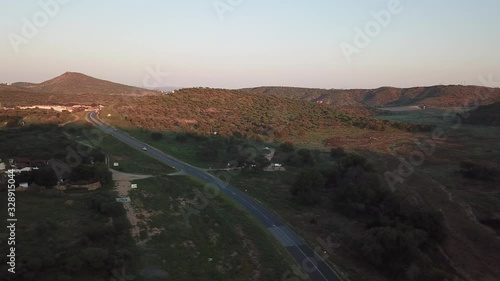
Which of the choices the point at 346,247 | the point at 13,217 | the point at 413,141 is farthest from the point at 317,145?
the point at 13,217

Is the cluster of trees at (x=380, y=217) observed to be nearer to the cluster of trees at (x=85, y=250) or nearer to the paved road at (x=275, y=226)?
the paved road at (x=275, y=226)

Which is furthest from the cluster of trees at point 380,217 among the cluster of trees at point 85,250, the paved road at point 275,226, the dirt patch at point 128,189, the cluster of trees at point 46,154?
the cluster of trees at point 46,154

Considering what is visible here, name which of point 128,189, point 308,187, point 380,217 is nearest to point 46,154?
point 128,189

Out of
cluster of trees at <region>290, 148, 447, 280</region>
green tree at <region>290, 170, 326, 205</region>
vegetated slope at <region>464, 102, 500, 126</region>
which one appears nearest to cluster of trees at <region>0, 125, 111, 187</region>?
green tree at <region>290, 170, 326, 205</region>

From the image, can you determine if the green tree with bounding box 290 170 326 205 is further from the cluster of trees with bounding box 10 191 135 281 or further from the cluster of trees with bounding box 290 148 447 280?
the cluster of trees with bounding box 10 191 135 281

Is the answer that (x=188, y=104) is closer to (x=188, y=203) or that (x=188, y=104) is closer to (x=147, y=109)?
(x=147, y=109)
